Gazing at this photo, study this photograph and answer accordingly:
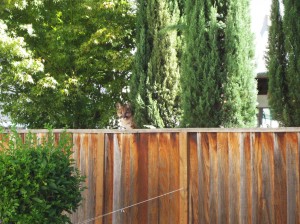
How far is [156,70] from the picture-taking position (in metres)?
11.3

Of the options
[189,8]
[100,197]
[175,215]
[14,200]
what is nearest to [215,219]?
[175,215]

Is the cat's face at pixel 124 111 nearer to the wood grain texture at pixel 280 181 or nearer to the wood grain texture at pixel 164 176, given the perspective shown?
the wood grain texture at pixel 164 176

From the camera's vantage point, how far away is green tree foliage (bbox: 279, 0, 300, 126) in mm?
7090

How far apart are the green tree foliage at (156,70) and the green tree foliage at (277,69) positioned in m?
3.61

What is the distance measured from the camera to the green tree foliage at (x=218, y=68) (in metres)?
8.18

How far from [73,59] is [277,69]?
7.25m

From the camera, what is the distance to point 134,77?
11.6 metres

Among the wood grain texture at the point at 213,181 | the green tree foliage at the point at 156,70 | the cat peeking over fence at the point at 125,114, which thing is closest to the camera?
the wood grain texture at the point at 213,181

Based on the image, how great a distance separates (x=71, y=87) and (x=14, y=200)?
824cm

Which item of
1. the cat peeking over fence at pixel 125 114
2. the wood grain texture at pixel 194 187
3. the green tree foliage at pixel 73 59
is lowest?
the wood grain texture at pixel 194 187

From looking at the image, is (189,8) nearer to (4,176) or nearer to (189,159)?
(189,159)

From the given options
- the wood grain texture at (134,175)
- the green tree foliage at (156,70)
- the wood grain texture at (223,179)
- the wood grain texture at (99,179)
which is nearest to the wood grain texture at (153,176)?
the wood grain texture at (134,175)

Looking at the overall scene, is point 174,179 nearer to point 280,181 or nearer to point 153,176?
point 153,176

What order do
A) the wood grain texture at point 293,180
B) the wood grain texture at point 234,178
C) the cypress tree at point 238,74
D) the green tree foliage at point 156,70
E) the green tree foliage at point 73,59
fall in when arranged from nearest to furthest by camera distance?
the wood grain texture at point 293,180 < the wood grain texture at point 234,178 < the cypress tree at point 238,74 < the green tree foliage at point 156,70 < the green tree foliage at point 73,59
